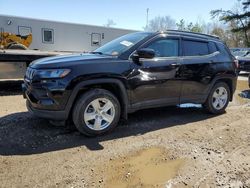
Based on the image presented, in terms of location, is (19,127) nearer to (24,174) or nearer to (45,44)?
(24,174)

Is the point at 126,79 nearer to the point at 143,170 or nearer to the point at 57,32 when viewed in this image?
the point at 143,170

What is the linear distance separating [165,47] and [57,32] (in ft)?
44.7

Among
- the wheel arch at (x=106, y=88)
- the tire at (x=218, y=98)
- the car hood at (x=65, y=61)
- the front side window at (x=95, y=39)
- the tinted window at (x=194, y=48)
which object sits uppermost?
the front side window at (x=95, y=39)

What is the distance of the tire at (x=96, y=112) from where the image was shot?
462 cm

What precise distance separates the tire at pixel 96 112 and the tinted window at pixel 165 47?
51.6 inches

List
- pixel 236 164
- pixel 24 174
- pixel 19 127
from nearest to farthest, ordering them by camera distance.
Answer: pixel 24 174
pixel 236 164
pixel 19 127

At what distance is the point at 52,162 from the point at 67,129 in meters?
1.25

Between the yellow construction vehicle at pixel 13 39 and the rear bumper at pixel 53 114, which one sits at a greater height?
the yellow construction vehicle at pixel 13 39

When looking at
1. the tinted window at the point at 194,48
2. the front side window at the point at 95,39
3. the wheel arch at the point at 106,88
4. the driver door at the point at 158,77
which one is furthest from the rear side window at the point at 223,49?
the front side window at the point at 95,39

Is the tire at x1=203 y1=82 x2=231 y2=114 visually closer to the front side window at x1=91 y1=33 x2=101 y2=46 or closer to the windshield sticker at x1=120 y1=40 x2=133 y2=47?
the windshield sticker at x1=120 y1=40 x2=133 y2=47

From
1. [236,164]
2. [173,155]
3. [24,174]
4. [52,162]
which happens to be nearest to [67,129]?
[52,162]

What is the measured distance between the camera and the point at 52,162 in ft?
12.6

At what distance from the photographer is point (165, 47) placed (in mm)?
5621

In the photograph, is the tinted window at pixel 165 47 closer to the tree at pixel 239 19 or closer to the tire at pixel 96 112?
the tire at pixel 96 112
